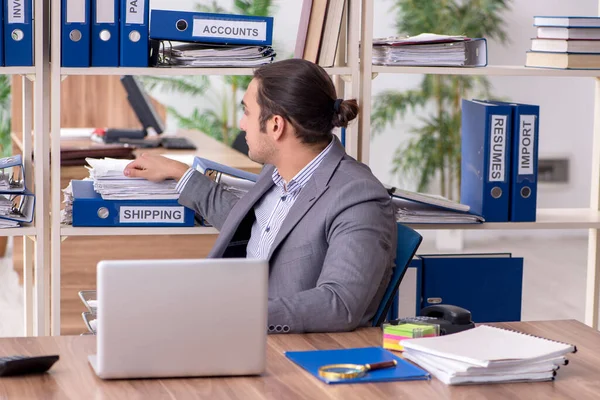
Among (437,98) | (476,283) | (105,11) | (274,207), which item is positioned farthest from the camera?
(437,98)

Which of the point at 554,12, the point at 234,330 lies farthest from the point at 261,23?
the point at 554,12

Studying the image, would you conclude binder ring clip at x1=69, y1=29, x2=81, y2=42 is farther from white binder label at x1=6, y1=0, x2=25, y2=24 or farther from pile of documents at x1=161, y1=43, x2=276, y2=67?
pile of documents at x1=161, y1=43, x2=276, y2=67

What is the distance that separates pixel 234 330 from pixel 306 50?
1577 mm

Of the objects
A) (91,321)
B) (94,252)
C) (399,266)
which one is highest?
(399,266)

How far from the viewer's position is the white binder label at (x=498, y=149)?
2.93 m

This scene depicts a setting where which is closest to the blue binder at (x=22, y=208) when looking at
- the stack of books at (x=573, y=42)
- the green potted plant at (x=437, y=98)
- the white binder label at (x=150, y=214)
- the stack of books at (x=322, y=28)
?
the white binder label at (x=150, y=214)

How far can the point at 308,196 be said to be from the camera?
7.91 ft

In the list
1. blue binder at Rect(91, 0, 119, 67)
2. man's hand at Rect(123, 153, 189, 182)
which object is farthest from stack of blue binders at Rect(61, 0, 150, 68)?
man's hand at Rect(123, 153, 189, 182)

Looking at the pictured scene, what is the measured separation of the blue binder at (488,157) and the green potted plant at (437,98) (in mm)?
3842

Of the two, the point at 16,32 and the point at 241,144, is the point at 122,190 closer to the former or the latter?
the point at 16,32

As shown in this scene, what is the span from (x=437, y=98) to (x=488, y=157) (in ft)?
13.4

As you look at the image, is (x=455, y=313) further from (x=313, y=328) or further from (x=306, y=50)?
(x=306, y=50)

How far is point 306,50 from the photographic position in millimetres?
3010

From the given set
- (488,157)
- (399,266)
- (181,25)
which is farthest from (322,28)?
(399,266)
